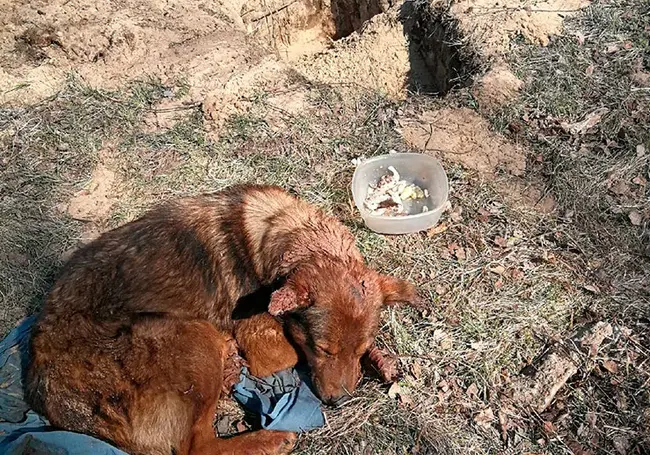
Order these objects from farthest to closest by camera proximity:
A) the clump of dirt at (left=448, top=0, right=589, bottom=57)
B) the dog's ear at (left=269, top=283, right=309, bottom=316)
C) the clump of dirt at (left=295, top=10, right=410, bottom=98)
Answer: the clump of dirt at (left=295, top=10, right=410, bottom=98), the clump of dirt at (left=448, top=0, right=589, bottom=57), the dog's ear at (left=269, top=283, right=309, bottom=316)

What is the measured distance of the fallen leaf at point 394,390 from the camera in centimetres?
453

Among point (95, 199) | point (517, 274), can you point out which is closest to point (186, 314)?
point (95, 199)

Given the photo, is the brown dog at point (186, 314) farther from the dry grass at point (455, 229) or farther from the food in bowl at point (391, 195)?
the food in bowl at point (391, 195)

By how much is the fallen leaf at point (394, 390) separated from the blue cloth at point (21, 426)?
196cm

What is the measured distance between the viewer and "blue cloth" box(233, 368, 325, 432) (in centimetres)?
441

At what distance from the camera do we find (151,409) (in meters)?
4.00

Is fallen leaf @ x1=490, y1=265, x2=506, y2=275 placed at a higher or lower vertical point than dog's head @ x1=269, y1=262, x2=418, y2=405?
lower

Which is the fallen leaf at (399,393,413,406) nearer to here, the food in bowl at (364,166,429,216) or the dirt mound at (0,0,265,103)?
the food in bowl at (364,166,429,216)

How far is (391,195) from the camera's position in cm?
593

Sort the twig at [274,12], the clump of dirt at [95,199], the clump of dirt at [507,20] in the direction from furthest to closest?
the twig at [274,12] < the clump of dirt at [507,20] < the clump of dirt at [95,199]

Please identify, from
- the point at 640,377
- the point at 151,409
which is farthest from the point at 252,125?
the point at 640,377

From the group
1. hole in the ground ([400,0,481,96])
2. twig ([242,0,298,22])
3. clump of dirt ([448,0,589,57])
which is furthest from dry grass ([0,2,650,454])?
twig ([242,0,298,22])

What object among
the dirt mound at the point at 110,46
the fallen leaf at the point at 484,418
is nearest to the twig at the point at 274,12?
the dirt mound at the point at 110,46

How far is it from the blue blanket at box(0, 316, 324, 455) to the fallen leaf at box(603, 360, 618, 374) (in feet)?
7.26
